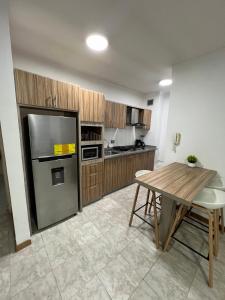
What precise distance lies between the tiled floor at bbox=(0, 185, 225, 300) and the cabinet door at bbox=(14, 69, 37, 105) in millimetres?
1815

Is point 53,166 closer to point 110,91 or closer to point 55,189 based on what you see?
point 55,189

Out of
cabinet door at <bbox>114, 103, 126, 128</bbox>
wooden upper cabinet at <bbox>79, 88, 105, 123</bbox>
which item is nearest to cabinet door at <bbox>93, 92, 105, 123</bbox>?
wooden upper cabinet at <bbox>79, 88, 105, 123</bbox>

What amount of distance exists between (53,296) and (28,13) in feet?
9.16

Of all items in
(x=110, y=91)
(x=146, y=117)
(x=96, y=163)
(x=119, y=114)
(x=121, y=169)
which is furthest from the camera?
(x=146, y=117)

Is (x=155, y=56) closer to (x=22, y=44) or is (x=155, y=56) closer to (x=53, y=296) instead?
(x=22, y=44)

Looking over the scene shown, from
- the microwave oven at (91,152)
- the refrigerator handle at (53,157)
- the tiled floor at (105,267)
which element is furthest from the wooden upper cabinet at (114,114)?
the tiled floor at (105,267)

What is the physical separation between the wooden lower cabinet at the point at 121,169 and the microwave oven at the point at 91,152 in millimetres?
300

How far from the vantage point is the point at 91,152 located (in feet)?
7.72

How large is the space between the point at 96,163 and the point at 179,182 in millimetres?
1410

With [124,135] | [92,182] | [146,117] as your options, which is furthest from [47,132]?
[146,117]

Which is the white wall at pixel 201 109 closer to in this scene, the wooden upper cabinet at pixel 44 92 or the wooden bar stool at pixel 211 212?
the wooden bar stool at pixel 211 212

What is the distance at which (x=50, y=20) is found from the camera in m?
1.47

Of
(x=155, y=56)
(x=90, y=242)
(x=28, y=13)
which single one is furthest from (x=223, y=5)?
(x=90, y=242)

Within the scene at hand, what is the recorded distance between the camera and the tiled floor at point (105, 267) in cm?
122
